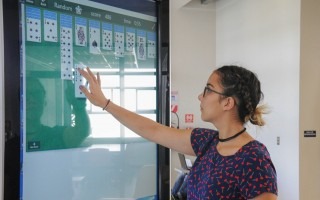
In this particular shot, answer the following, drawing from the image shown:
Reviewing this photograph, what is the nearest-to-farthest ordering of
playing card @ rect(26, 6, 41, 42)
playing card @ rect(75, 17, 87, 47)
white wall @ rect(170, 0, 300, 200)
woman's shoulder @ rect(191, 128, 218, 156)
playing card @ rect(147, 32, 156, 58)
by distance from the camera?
playing card @ rect(26, 6, 41, 42) < playing card @ rect(75, 17, 87, 47) < playing card @ rect(147, 32, 156, 58) < woman's shoulder @ rect(191, 128, 218, 156) < white wall @ rect(170, 0, 300, 200)

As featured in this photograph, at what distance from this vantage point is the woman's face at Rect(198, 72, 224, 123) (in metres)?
1.22

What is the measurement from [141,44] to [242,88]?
42 cm

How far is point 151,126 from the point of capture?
1.23m

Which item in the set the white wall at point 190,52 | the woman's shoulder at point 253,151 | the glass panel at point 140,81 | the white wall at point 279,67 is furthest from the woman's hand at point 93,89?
the white wall at point 190,52

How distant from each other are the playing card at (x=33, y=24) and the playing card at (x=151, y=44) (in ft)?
1.37

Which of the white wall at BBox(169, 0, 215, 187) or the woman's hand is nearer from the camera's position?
the woman's hand

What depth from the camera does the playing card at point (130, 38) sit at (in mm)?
1069

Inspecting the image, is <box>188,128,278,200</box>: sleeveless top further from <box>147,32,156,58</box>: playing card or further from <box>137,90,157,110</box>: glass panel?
<box>147,32,156,58</box>: playing card

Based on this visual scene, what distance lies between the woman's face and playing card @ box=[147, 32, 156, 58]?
0.86 feet

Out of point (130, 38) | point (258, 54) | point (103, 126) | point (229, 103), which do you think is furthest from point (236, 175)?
point (258, 54)

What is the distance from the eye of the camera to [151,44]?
3.77 ft

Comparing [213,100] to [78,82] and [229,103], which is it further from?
[78,82]
